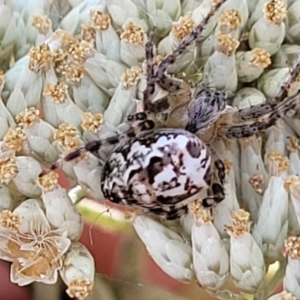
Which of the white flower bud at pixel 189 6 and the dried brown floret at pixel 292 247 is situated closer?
the dried brown floret at pixel 292 247

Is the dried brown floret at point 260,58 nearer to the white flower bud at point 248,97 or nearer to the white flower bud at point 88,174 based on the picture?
the white flower bud at point 248,97

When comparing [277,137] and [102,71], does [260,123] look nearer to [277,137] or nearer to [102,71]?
[277,137]

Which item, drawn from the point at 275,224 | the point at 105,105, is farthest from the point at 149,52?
the point at 275,224

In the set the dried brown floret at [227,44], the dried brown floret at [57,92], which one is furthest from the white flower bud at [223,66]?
the dried brown floret at [57,92]

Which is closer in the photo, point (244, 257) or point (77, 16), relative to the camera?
point (244, 257)

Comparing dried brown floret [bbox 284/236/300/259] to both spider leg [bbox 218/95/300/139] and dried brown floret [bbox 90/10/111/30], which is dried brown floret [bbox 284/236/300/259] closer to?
spider leg [bbox 218/95/300/139]

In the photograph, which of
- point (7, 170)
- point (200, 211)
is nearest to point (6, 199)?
point (7, 170)

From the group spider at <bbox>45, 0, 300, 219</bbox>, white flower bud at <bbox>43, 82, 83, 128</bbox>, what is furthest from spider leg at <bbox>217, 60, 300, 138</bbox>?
white flower bud at <bbox>43, 82, 83, 128</bbox>
